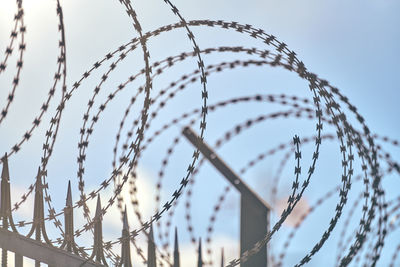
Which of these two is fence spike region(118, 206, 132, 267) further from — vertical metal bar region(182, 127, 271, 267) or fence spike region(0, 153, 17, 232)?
fence spike region(0, 153, 17, 232)

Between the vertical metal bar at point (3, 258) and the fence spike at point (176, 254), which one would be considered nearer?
the vertical metal bar at point (3, 258)

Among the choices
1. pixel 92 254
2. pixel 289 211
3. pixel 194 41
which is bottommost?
pixel 289 211

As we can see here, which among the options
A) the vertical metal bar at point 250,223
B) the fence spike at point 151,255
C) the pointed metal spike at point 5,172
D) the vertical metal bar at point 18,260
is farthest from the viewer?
the fence spike at point 151,255

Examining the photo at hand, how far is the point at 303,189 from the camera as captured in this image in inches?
592

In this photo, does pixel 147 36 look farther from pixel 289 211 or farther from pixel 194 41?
pixel 289 211

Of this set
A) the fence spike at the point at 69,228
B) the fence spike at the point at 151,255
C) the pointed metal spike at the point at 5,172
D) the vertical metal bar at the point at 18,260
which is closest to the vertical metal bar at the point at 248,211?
the fence spike at the point at 151,255

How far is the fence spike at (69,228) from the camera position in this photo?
14.5 meters

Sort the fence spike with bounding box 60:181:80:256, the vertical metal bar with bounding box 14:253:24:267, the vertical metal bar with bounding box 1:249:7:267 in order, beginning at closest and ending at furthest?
the vertical metal bar with bounding box 1:249:7:267
the vertical metal bar with bounding box 14:253:24:267
the fence spike with bounding box 60:181:80:256

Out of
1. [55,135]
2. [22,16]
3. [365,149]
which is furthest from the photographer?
[365,149]

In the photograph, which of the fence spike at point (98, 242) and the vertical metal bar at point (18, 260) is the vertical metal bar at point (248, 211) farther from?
the vertical metal bar at point (18, 260)

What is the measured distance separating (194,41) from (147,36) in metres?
0.71

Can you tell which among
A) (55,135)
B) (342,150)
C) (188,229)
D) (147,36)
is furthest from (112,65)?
(342,150)

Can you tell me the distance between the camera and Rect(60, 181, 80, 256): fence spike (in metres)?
14.5

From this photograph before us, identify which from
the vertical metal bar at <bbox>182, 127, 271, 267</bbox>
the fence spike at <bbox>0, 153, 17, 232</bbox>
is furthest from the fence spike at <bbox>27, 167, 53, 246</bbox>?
the vertical metal bar at <bbox>182, 127, 271, 267</bbox>
